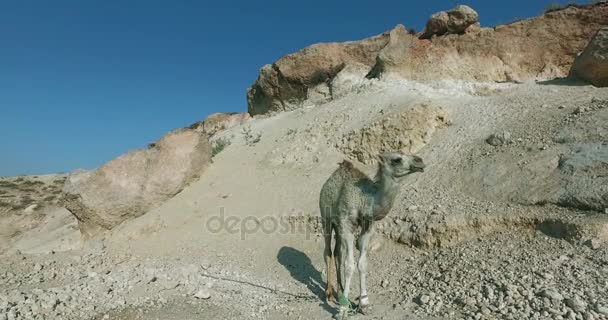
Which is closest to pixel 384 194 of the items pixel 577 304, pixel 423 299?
pixel 423 299

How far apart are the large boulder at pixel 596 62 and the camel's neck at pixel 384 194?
9.79 m

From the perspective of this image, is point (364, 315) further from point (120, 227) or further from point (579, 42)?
point (579, 42)

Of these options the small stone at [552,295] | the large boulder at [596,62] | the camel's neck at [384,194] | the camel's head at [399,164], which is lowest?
the small stone at [552,295]

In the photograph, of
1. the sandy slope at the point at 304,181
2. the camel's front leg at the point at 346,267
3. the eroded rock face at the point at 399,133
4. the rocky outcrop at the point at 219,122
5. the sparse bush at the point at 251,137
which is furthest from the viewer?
the rocky outcrop at the point at 219,122

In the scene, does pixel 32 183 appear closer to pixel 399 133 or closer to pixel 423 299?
pixel 399 133

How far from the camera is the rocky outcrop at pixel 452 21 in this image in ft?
53.6

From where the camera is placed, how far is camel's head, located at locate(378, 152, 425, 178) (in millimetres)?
4992

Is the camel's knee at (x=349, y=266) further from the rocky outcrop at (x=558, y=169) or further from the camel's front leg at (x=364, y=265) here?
the rocky outcrop at (x=558, y=169)

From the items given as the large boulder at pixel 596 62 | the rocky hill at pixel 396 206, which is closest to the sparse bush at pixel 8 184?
the rocky hill at pixel 396 206

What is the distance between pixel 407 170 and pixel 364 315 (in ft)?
6.77

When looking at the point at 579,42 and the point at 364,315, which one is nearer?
the point at 364,315

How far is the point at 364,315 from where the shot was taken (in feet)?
18.0

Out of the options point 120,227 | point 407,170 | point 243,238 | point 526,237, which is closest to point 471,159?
point 526,237

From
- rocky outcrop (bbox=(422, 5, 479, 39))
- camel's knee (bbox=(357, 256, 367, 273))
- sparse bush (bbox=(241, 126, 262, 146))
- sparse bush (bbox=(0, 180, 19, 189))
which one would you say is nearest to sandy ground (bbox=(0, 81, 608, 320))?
camel's knee (bbox=(357, 256, 367, 273))
